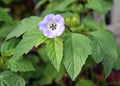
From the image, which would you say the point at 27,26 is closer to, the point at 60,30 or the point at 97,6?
the point at 60,30

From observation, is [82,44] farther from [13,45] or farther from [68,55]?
[13,45]

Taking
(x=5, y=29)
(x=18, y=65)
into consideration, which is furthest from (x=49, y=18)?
(x=5, y=29)

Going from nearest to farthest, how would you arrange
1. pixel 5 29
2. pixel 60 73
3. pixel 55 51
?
pixel 55 51 → pixel 5 29 → pixel 60 73

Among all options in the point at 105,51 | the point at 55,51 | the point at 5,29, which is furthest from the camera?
the point at 5,29

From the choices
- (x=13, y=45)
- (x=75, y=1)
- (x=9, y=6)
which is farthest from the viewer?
(x=9, y=6)

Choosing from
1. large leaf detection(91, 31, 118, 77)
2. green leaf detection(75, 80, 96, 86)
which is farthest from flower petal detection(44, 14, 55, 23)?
green leaf detection(75, 80, 96, 86)

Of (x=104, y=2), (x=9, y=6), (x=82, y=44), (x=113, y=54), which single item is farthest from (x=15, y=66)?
(x=9, y=6)
